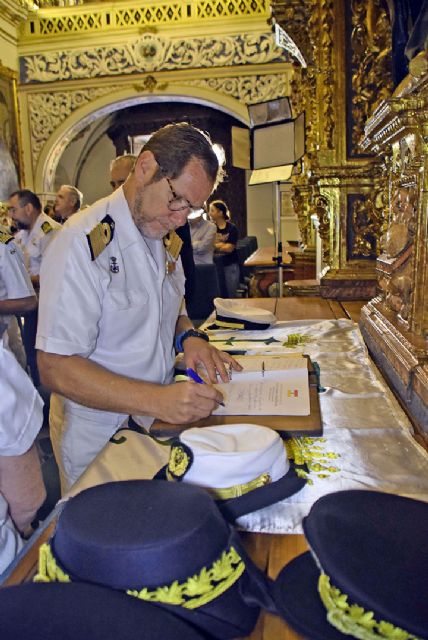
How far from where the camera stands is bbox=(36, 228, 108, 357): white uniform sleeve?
1327 mm

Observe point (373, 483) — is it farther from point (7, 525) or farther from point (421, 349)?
point (7, 525)

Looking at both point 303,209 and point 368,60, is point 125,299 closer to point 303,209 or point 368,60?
point 368,60

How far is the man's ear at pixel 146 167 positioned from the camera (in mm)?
1434

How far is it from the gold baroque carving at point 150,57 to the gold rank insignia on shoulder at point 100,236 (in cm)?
708

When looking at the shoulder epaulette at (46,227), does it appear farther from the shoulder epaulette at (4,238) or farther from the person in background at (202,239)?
the person in background at (202,239)

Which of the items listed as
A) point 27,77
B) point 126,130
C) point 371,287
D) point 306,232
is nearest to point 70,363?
point 371,287

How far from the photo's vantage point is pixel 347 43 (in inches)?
114

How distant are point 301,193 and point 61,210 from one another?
2.29 metres

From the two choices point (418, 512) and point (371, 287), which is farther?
point (371, 287)

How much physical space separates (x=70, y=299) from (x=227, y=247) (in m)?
5.41

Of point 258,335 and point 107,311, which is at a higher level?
point 107,311

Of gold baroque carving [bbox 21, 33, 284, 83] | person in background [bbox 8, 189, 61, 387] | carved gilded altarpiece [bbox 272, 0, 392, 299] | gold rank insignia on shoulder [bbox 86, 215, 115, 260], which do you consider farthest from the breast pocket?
gold baroque carving [bbox 21, 33, 284, 83]

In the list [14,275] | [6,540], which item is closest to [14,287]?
[14,275]

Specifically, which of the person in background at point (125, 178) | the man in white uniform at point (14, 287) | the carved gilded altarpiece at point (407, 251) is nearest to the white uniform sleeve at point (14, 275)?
the man in white uniform at point (14, 287)
